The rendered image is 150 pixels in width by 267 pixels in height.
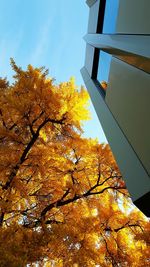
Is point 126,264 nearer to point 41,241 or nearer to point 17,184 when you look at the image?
point 41,241

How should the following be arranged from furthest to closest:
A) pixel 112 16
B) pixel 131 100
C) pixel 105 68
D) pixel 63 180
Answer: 1. pixel 63 180
2. pixel 105 68
3. pixel 112 16
4. pixel 131 100

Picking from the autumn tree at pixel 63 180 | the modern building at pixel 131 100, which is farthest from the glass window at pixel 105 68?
the autumn tree at pixel 63 180

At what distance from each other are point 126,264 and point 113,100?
16.8 ft

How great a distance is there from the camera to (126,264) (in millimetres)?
8484

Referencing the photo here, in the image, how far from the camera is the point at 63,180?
9.76 meters

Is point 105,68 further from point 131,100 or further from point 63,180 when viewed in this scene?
point 63,180

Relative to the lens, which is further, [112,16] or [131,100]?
[112,16]

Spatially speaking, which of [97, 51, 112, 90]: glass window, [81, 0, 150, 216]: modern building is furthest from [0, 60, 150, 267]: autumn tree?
[81, 0, 150, 216]: modern building

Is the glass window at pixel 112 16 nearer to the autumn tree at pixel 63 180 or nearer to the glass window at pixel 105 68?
the glass window at pixel 105 68

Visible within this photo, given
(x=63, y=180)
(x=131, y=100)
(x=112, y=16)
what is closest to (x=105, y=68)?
(x=112, y=16)

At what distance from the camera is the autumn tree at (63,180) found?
7840 mm

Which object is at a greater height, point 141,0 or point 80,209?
point 141,0

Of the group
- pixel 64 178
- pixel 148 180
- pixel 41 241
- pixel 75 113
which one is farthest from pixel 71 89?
pixel 148 180

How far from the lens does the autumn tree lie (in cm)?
784
